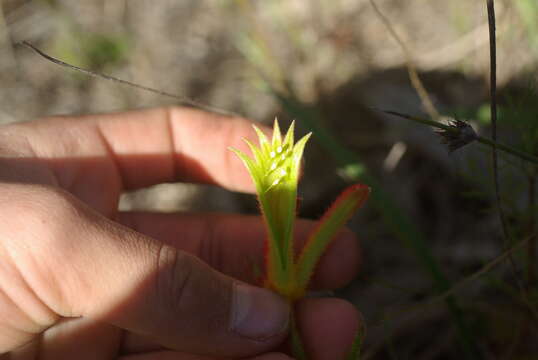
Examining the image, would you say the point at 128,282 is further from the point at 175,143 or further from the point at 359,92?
the point at 359,92

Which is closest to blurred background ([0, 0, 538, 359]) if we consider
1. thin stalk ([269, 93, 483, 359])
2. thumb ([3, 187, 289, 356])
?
thin stalk ([269, 93, 483, 359])

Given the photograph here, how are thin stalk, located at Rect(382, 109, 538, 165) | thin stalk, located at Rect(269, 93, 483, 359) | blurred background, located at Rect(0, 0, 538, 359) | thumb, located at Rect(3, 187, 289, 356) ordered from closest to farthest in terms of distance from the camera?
thin stalk, located at Rect(382, 109, 538, 165) < thumb, located at Rect(3, 187, 289, 356) < thin stalk, located at Rect(269, 93, 483, 359) < blurred background, located at Rect(0, 0, 538, 359)

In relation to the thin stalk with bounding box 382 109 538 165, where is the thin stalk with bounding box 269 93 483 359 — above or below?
below

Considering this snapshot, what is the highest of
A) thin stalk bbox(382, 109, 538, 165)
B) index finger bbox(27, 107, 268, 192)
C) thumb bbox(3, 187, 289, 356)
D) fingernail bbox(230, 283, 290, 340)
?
thin stalk bbox(382, 109, 538, 165)

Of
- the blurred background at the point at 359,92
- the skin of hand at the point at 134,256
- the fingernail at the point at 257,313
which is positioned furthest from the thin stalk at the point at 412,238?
the fingernail at the point at 257,313

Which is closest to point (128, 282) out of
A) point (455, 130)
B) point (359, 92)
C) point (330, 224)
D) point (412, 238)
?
point (330, 224)

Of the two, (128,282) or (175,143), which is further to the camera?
(175,143)

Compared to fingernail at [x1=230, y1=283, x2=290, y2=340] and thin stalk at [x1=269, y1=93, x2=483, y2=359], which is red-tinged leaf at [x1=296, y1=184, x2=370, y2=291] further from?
thin stalk at [x1=269, y1=93, x2=483, y2=359]

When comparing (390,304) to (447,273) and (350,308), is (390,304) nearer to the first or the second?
(447,273)
